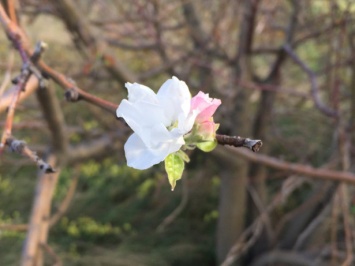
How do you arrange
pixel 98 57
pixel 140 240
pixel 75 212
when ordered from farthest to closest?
1. pixel 75 212
2. pixel 140 240
3. pixel 98 57

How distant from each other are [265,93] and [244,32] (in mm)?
354

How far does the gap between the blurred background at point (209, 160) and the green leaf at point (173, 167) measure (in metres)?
1.22

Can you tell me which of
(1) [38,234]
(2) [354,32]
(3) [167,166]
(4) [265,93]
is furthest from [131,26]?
(3) [167,166]

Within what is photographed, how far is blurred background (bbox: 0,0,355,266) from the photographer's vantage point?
2.32m

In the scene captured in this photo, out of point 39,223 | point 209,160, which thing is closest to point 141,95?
point 39,223

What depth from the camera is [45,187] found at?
6.23 ft

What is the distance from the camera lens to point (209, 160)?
3268 mm

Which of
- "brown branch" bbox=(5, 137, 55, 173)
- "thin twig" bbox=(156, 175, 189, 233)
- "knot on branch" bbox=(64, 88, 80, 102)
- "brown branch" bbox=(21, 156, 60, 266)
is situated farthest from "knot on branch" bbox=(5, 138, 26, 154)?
"thin twig" bbox=(156, 175, 189, 233)

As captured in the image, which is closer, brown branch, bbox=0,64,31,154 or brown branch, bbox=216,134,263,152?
brown branch, bbox=216,134,263,152

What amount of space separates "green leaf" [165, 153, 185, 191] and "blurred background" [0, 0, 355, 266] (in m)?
1.22

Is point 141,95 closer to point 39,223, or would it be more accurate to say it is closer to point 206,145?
point 206,145

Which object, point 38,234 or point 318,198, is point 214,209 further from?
point 38,234

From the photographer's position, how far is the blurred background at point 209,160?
232 centimetres

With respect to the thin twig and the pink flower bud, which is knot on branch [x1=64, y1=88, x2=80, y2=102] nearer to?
the pink flower bud
